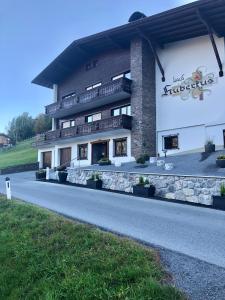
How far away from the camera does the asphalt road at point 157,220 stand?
607cm

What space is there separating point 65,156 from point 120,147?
822cm

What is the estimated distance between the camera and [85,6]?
20078 millimetres

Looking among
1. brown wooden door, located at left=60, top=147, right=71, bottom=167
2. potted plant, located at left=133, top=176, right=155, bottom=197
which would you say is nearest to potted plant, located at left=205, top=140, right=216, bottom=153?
potted plant, located at left=133, top=176, right=155, bottom=197

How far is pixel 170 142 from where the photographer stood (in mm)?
23062

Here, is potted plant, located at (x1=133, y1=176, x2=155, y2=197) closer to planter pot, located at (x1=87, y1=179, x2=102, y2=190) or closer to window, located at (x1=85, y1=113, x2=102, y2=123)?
planter pot, located at (x1=87, y1=179, x2=102, y2=190)

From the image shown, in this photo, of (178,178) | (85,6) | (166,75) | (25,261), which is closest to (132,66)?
(166,75)

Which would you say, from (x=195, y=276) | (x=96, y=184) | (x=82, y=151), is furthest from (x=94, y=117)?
(x=195, y=276)

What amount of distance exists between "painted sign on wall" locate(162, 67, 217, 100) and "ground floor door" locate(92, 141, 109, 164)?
7193 mm

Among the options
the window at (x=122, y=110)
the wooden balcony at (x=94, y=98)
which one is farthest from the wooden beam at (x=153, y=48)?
the window at (x=122, y=110)

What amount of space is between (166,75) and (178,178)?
13492mm

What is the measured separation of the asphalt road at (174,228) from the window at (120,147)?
37.5 feet

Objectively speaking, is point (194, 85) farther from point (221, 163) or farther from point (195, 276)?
point (195, 276)

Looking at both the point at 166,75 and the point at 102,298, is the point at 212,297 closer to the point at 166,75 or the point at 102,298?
the point at 102,298

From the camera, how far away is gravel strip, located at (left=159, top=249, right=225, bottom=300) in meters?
4.00
